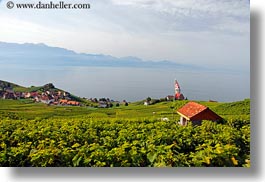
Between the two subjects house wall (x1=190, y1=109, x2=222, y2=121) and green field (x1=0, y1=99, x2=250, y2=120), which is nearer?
green field (x1=0, y1=99, x2=250, y2=120)

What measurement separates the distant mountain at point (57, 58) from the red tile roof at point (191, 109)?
320 millimetres

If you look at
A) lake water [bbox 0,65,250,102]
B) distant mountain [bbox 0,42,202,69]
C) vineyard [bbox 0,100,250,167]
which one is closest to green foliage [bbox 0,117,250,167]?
vineyard [bbox 0,100,250,167]

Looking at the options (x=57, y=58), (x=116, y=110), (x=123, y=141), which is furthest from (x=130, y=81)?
(x=57, y=58)

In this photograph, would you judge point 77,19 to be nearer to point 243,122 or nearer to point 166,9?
point 166,9

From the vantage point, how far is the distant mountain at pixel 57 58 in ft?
11.7

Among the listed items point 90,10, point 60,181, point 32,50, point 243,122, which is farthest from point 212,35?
point 60,181

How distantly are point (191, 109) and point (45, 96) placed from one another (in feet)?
4.01

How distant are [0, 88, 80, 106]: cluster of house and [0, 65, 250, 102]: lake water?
0.24ft

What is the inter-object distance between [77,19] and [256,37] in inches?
56.6

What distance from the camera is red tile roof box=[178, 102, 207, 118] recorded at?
3.71 m

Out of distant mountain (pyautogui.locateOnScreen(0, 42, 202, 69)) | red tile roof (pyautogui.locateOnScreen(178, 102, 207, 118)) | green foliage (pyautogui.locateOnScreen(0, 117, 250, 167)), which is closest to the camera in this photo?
green foliage (pyautogui.locateOnScreen(0, 117, 250, 167))

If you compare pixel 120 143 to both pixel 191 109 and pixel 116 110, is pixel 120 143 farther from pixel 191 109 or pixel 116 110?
pixel 191 109

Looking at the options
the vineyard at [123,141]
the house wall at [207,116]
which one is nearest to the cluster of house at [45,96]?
the vineyard at [123,141]

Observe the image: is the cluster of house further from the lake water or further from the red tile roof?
the red tile roof
